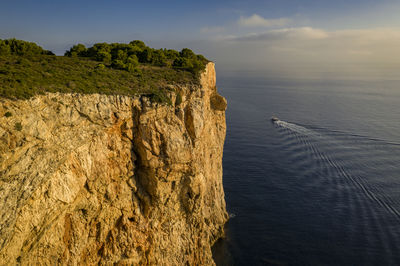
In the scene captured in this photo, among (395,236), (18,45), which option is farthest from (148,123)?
(395,236)

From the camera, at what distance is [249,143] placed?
68.2 meters

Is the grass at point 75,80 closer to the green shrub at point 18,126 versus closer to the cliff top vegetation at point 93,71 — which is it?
the cliff top vegetation at point 93,71

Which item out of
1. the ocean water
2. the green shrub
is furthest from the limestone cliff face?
the ocean water

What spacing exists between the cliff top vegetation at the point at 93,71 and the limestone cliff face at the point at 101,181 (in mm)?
1199

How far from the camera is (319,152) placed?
202ft

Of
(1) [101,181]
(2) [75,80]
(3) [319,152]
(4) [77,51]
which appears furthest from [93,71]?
(3) [319,152]

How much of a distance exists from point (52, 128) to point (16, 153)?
2290mm

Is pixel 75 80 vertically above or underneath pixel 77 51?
underneath

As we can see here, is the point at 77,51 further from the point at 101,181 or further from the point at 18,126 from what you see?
the point at 18,126

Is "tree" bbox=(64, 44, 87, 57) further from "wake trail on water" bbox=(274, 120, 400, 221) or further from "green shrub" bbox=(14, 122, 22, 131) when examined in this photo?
"wake trail on water" bbox=(274, 120, 400, 221)

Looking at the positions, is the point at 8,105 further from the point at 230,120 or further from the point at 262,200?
the point at 230,120

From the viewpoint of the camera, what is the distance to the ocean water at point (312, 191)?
110 feet

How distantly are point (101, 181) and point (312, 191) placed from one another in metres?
41.3

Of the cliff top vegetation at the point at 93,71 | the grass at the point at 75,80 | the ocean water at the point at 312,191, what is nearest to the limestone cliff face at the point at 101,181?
the grass at the point at 75,80
